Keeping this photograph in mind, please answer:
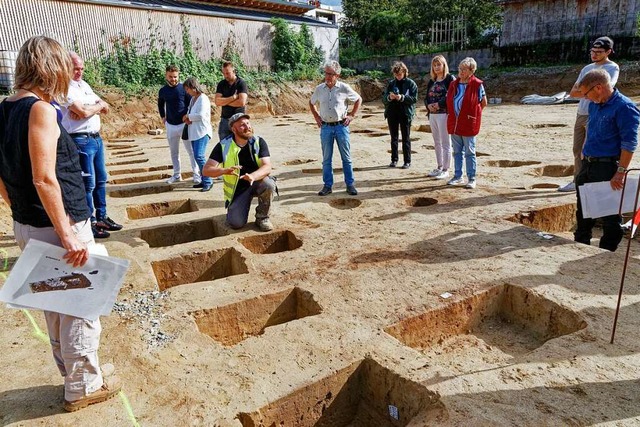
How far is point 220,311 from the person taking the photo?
3818mm

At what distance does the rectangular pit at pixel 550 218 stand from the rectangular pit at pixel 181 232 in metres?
3.69

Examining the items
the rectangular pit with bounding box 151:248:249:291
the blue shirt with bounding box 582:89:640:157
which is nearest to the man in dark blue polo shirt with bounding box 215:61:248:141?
the rectangular pit with bounding box 151:248:249:291

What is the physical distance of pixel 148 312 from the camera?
12.5 feet

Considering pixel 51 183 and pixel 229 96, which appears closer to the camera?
pixel 51 183

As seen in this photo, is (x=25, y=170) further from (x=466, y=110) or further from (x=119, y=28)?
(x=119, y=28)

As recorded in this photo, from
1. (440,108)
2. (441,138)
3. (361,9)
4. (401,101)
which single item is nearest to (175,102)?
(401,101)

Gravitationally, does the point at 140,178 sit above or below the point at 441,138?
below

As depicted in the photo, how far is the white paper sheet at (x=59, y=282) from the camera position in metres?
2.35

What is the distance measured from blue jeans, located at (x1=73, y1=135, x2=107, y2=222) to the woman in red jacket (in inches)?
190

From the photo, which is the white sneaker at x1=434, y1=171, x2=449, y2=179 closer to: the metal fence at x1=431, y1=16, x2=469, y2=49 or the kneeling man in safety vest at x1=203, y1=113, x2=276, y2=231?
the kneeling man in safety vest at x1=203, y1=113, x2=276, y2=231

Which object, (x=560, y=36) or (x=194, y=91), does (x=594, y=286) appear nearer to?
(x=194, y=91)

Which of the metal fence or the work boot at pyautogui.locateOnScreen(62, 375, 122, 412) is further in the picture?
the metal fence

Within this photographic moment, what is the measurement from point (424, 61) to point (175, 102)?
2175cm

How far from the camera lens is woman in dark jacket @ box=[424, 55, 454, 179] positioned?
25.0 feet
